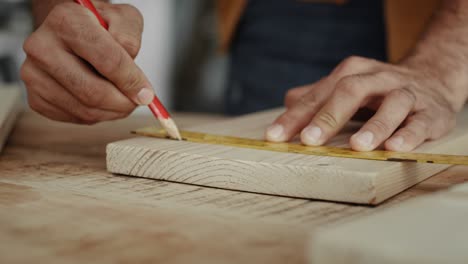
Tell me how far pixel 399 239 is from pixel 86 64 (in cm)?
77

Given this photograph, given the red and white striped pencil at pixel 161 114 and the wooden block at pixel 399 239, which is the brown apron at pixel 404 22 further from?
the wooden block at pixel 399 239

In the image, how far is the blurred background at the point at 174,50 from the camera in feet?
13.3

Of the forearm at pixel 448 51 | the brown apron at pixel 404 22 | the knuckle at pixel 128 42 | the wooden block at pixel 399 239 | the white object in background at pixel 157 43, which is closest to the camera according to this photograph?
the wooden block at pixel 399 239

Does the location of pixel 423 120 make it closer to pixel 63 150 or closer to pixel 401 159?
pixel 401 159

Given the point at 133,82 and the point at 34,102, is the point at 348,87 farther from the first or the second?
the point at 34,102

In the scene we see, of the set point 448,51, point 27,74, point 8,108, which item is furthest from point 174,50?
point 27,74

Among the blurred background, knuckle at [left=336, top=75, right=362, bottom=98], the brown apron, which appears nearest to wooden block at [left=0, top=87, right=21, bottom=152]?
knuckle at [left=336, top=75, right=362, bottom=98]

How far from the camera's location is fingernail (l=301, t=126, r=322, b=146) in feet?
3.48

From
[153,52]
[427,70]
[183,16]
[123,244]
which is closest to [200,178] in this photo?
[123,244]

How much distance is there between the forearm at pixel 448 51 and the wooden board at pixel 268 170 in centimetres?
29

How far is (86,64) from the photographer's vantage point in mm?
1134

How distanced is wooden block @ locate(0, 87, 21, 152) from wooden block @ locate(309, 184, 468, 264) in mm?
897

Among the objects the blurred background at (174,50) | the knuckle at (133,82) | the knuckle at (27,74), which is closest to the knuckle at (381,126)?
the knuckle at (133,82)

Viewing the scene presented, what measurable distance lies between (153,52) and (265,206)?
336 centimetres
